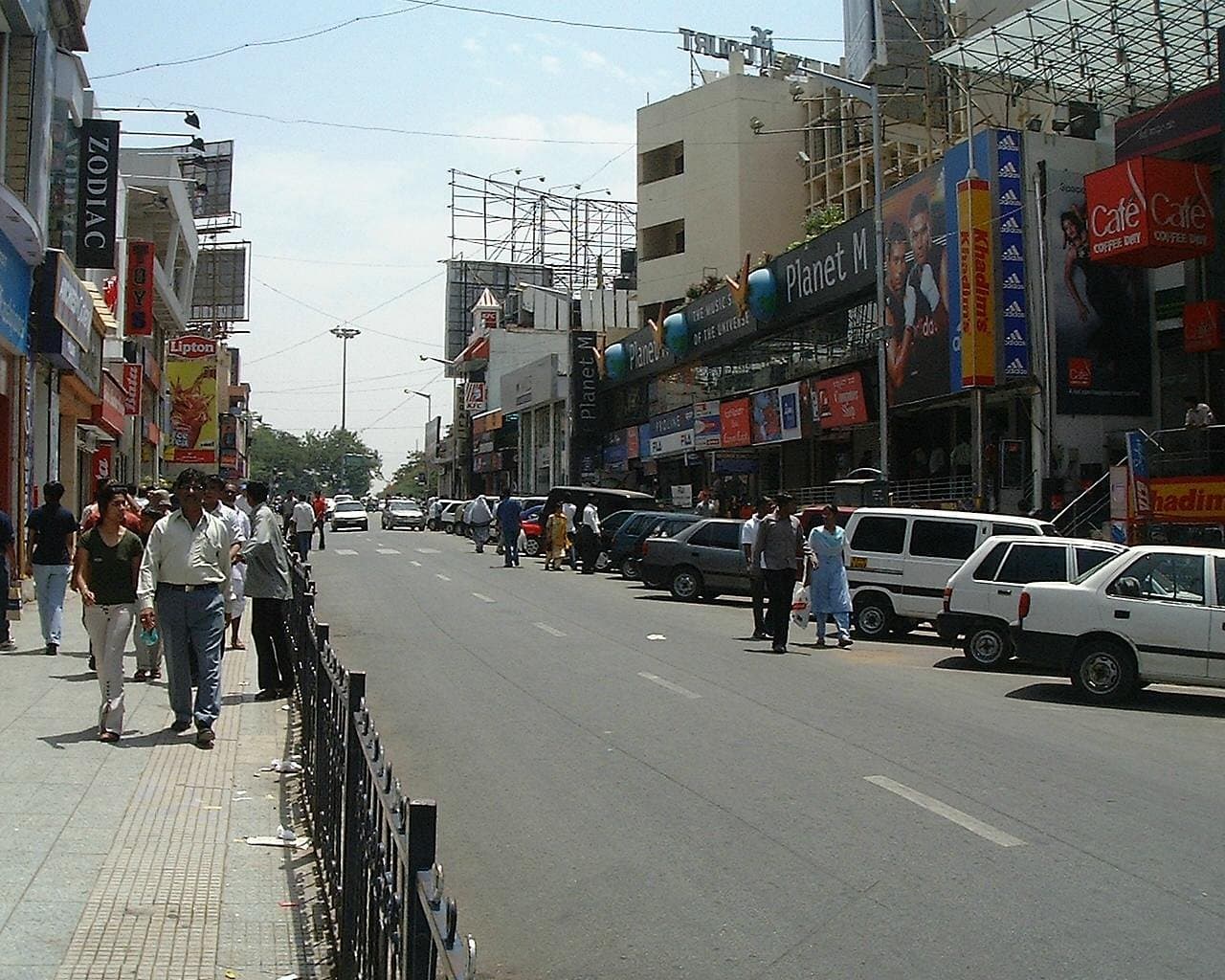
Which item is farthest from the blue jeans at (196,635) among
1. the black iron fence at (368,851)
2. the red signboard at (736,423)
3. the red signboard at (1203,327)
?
the red signboard at (736,423)

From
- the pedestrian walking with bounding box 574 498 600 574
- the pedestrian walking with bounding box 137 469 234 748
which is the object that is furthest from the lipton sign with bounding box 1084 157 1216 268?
the pedestrian walking with bounding box 137 469 234 748

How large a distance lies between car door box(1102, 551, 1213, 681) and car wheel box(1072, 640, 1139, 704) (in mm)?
134

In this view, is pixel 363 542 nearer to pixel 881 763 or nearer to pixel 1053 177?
pixel 1053 177

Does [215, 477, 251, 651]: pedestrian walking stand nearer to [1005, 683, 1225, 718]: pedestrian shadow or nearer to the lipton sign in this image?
[1005, 683, 1225, 718]: pedestrian shadow

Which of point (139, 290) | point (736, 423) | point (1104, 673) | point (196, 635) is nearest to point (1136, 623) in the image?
point (1104, 673)

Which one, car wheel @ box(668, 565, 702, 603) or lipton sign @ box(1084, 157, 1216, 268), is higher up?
lipton sign @ box(1084, 157, 1216, 268)

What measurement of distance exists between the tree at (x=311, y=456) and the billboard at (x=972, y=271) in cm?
10399

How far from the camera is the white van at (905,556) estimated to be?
18.2 m

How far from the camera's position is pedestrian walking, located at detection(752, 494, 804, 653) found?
1584cm

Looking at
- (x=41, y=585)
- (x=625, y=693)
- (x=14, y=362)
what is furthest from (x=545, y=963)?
(x=14, y=362)

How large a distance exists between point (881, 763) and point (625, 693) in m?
3.53

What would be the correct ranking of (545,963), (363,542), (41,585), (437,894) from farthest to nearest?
1. (363,542)
2. (41,585)
3. (545,963)
4. (437,894)

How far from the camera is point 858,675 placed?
1393 centimetres

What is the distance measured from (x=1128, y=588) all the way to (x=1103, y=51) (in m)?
19.6
